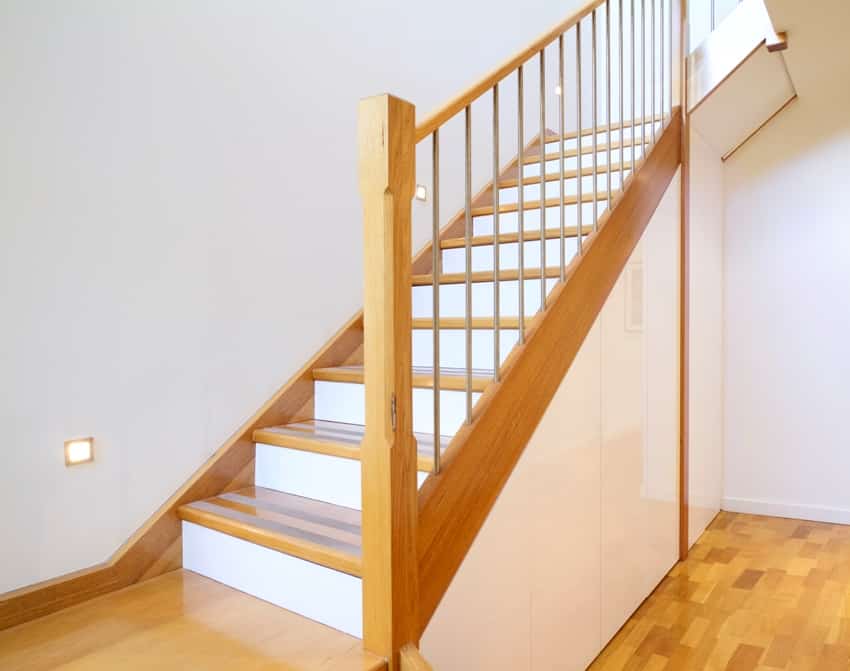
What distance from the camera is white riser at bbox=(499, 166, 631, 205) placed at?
2.72 metres

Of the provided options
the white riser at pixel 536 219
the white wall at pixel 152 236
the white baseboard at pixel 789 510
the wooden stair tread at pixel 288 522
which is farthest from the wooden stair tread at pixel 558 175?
the white baseboard at pixel 789 510

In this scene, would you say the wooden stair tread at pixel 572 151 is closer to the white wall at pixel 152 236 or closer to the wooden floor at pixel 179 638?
the white wall at pixel 152 236

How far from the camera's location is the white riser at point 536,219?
2512 mm

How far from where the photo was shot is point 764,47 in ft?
9.07

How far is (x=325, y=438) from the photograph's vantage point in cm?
199

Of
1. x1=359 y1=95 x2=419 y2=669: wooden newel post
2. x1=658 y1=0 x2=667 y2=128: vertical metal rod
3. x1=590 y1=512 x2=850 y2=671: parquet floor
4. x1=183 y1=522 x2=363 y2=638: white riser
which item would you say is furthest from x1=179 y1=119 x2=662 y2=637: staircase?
x1=590 y1=512 x2=850 y2=671: parquet floor

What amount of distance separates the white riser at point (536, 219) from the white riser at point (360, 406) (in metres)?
0.92

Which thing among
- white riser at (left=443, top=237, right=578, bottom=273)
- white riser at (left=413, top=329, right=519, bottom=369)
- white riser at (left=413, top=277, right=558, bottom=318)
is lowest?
white riser at (left=413, top=329, right=519, bottom=369)

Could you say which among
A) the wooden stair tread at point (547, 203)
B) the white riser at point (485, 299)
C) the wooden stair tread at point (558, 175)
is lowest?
the white riser at point (485, 299)

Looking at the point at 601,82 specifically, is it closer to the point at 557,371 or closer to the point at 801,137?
the point at 801,137

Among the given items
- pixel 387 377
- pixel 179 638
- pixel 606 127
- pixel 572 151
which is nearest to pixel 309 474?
pixel 179 638

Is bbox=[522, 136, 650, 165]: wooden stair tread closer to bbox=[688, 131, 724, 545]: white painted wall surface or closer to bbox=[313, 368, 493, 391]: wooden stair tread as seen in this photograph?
bbox=[688, 131, 724, 545]: white painted wall surface

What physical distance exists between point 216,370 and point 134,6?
3.53ft

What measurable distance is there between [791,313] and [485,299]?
230cm
